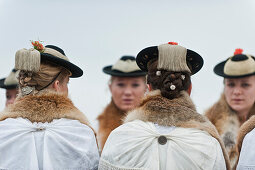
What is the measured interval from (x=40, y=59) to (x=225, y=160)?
2.13 m

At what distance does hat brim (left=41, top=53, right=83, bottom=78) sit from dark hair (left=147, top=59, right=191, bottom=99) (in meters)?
1.01

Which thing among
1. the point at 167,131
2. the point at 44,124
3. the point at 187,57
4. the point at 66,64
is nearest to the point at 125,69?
the point at 66,64

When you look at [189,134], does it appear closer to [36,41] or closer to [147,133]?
[147,133]

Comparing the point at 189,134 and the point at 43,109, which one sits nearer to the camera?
the point at 189,134

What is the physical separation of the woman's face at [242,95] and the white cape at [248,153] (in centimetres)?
322

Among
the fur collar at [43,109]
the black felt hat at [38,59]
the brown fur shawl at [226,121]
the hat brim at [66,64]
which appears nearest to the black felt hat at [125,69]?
the brown fur shawl at [226,121]

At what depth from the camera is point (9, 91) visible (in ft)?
29.0

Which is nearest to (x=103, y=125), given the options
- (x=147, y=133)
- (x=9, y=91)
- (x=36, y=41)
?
(x=9, y=91)

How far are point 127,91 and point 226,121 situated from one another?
6.56ft

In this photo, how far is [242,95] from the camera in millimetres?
7340

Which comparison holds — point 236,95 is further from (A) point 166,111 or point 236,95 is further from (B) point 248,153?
(A) point 166,111

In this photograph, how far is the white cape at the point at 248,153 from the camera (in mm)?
4027

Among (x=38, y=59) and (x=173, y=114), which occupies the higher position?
(x=38, y=59)

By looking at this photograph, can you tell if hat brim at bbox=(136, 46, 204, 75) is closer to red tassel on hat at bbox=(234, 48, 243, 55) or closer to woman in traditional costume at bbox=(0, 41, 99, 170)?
woman in traditional costume at bbox=(0, 41, 99, 170)
